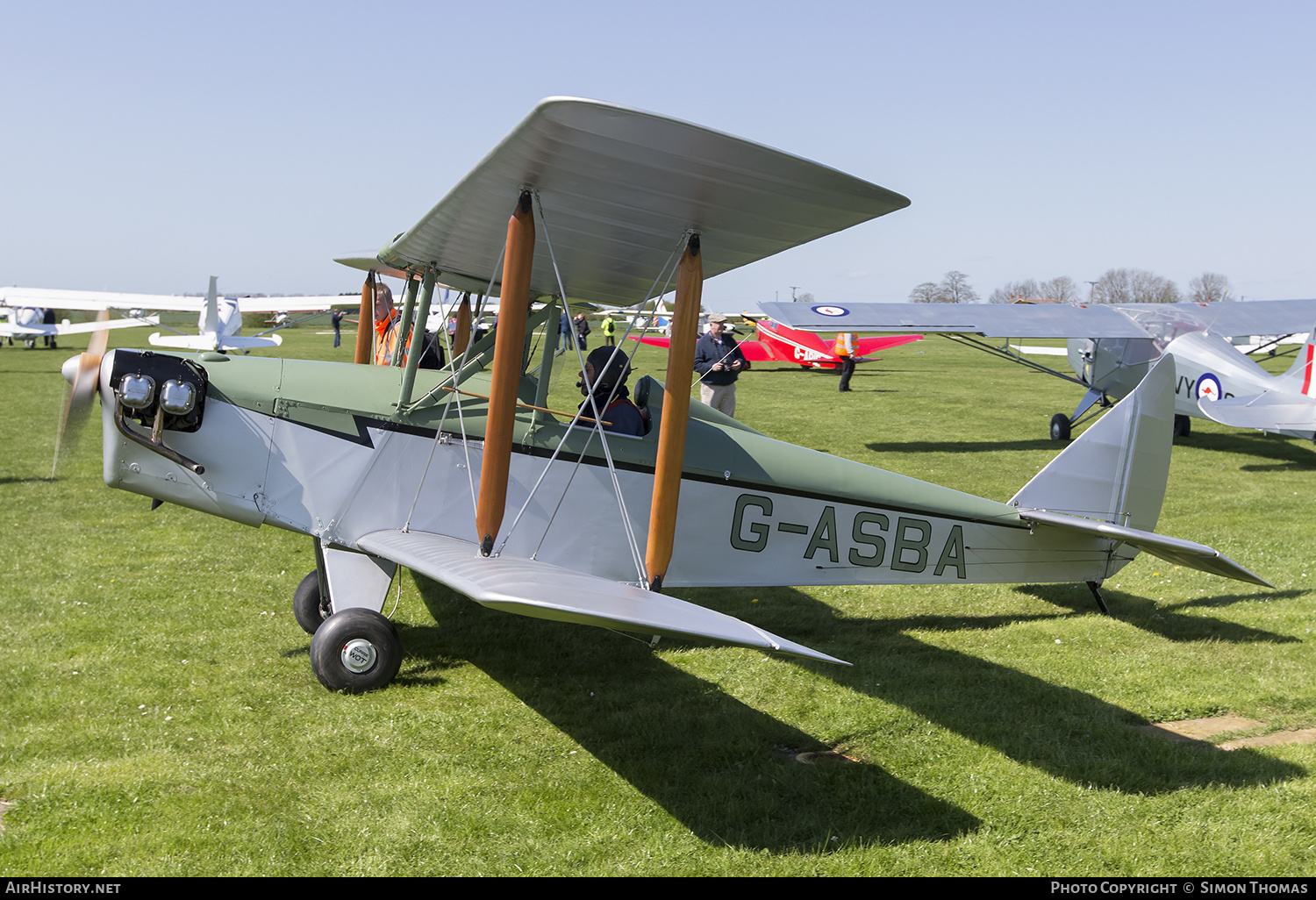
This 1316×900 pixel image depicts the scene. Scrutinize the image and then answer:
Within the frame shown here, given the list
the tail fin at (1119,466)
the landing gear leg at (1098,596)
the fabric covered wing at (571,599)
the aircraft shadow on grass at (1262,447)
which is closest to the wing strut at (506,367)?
the fabric covered wing at (571,599)

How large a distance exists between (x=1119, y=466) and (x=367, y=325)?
5568 mm

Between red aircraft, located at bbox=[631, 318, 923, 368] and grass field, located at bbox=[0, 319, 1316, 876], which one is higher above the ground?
red aircraft, located at bbox=[631, 318, 923, 368]

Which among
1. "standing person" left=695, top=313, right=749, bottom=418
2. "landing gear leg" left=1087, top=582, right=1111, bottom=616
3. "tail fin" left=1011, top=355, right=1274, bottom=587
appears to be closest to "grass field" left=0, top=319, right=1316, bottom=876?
"landing gear leg" left=1087, top=582, right=1111, bottom=616

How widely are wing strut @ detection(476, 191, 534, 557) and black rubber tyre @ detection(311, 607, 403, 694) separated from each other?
0.99 m

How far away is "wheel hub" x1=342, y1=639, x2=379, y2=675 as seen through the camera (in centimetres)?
473

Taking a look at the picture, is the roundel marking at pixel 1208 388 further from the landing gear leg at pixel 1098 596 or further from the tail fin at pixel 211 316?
the tail fin at pixel 211 316

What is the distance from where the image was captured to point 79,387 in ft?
16.4

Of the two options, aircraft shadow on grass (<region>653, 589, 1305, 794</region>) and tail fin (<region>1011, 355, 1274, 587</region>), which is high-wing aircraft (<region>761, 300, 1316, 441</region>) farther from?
aircraft shadow on grass (<region>653, 589, 1305, 794</region>)

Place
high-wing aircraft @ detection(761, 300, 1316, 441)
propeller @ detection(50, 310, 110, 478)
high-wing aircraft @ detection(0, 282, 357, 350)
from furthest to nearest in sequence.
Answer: high-wing aircraft @ detection(0, 282, 357, 350) < high-wing aircraft @ detection(761, 300, 1316, 441) < propeller @ detection(50, 310, 110, 478)

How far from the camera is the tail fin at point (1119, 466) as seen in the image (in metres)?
5.92

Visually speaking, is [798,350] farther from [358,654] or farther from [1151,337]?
[358,654]

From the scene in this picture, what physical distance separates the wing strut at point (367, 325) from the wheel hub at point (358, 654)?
→ 2.94 m

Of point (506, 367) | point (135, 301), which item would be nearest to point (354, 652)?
point (506, 367)

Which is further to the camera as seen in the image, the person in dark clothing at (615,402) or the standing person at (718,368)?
the standing person at (718,368)
